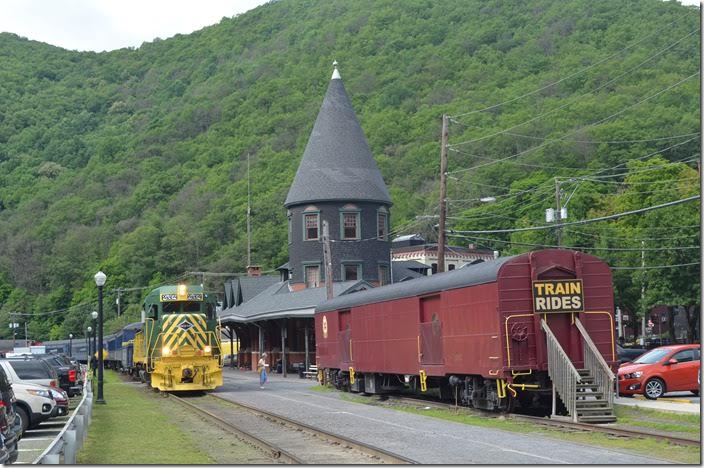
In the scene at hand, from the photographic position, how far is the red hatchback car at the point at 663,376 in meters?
29.2

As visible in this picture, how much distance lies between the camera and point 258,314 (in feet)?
189

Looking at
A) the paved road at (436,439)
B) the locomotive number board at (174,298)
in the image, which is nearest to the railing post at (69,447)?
the paved road at (436,439)

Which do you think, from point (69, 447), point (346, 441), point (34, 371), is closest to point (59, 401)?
point (34, 371)

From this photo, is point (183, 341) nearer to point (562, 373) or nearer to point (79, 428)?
point (562, 373)

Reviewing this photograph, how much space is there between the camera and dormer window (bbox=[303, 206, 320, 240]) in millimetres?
62375

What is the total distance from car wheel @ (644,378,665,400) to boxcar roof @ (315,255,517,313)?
659cm

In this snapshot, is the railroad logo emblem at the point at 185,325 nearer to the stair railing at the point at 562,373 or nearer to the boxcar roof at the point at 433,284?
the boxcar roof at the point at 433,284

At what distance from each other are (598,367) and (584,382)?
1.56 ft

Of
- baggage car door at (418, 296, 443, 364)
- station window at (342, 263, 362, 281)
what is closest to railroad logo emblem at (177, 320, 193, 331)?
baggage car door at (418, 296, 443, 364)

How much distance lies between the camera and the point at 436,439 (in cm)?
2000

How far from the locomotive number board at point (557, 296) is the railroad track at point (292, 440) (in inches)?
233

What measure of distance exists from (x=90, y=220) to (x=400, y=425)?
150 metres

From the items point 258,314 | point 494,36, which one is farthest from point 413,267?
point 494,36

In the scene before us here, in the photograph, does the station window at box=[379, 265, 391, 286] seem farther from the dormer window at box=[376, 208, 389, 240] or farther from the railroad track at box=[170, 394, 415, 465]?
the railroad track at box=[170, 394, 415, 465]
